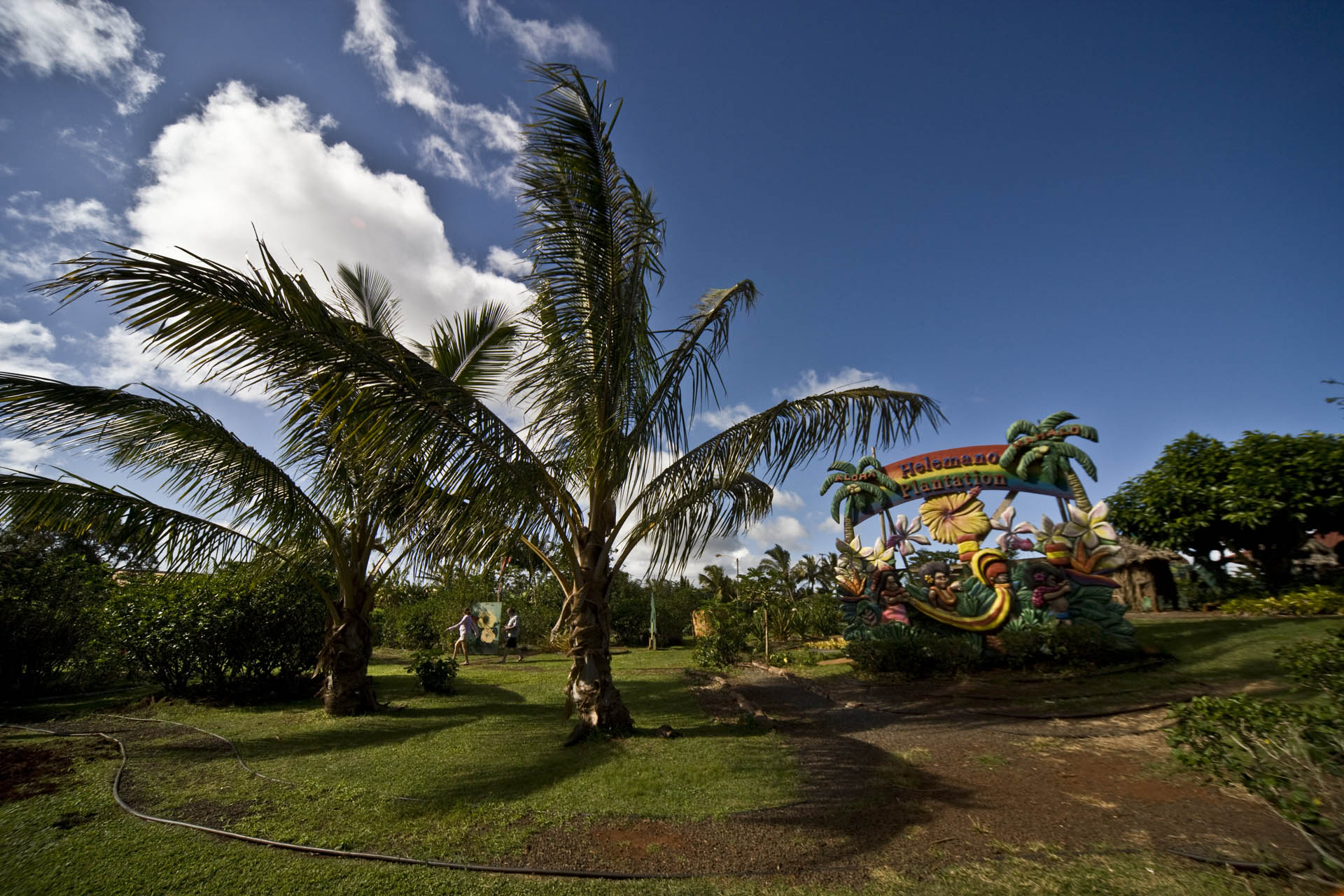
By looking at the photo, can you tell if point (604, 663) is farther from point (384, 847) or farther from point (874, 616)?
point (874, 616)

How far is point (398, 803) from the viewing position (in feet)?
15.9

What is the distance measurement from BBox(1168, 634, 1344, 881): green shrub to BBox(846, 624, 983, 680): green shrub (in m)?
7.65

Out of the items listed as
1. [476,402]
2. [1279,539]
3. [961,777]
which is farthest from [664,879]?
[1279,539]

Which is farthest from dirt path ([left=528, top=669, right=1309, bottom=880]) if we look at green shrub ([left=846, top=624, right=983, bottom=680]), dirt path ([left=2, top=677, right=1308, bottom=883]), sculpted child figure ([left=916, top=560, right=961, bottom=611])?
sculpted child figure ([left=916, top=560, right=961, bottom=611])

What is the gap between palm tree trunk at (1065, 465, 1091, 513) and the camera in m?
12.1

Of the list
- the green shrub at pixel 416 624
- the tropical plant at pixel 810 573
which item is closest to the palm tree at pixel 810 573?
the tropical plant at pixel 810 573

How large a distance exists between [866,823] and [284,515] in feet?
23.9

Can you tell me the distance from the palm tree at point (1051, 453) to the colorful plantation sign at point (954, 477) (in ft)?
0.49

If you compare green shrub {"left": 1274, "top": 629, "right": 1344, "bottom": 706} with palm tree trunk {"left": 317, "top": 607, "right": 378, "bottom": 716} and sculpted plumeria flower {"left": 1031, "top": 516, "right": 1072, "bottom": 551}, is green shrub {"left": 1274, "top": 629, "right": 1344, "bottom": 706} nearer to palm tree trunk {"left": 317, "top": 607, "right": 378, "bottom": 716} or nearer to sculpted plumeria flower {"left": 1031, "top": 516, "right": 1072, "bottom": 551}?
sculpted plumeria flower {"left": 1031, "top": 516, "right": 1072, "bottom": 551}

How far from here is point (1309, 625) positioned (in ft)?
37.4

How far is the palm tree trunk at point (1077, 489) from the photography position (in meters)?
12.1

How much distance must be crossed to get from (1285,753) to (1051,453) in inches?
382

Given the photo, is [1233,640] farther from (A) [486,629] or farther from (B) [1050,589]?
(A) [486,629]

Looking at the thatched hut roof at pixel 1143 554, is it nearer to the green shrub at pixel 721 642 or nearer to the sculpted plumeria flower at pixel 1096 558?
the sculpted plumeria flower at pixel 1096 558
